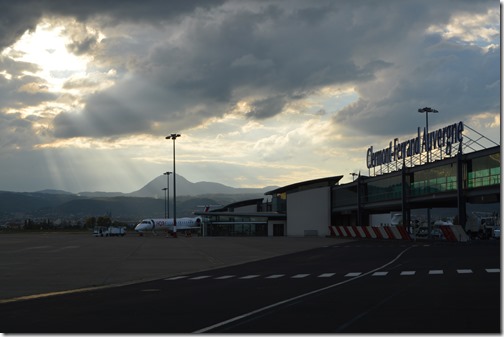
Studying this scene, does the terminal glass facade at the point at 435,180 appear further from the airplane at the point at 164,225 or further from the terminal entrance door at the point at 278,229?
the airplane at the point at 164,225

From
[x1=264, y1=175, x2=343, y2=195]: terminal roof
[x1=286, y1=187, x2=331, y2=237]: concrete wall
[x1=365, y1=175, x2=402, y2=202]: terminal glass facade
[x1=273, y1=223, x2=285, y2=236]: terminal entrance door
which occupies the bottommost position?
[x1=273, y1=223, x2=285, y2=236]: terminal entrance door

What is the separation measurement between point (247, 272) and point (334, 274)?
4591 millimetres

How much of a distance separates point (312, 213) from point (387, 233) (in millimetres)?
33484

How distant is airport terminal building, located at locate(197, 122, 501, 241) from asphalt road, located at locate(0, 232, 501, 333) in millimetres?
36772

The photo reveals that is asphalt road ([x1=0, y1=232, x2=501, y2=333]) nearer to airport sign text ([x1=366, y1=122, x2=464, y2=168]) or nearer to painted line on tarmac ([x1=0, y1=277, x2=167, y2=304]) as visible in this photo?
painted line on tarmac ([x1=0, y1=277, x2=167, y2=304])

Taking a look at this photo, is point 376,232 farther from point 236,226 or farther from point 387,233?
point 236,226

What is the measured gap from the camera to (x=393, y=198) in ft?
260

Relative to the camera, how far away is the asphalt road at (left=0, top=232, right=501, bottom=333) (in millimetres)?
12383

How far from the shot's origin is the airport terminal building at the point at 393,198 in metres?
61.6

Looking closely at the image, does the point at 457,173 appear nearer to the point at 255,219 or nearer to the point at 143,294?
the point at 143,294

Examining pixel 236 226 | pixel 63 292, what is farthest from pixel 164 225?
pixel 63 292

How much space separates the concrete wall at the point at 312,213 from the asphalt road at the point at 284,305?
74875 mm

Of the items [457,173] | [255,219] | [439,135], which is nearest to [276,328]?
[457,173]

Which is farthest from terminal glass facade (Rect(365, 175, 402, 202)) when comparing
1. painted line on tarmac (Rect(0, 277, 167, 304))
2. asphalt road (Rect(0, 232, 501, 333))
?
painted line on tarmac (Rect(0, 277, 167, 304))
